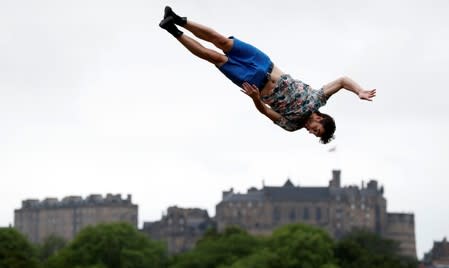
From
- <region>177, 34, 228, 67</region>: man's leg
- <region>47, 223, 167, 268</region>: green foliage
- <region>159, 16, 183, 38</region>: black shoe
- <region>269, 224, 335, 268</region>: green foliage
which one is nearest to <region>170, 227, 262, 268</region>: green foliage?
<region>47, 223, 167, 268</region>: green foliage

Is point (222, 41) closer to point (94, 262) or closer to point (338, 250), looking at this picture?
point (94, 262)

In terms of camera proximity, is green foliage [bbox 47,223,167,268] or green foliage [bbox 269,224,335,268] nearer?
green foliage [bbox 47,223,167,268]

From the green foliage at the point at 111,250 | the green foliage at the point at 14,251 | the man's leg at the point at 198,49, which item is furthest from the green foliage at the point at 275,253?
the man's leg at the point at 198,49

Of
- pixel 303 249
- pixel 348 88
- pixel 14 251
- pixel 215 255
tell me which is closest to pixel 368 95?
pixel 348 88

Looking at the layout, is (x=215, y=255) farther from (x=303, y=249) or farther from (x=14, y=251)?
(x=14, y=251)

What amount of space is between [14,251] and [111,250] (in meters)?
29.7

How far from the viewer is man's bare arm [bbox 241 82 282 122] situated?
29078 millimetres

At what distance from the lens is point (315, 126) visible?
1185 inches

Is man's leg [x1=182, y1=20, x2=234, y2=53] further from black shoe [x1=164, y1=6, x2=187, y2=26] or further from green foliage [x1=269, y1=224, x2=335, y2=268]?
green foliage [x1=269, y1=224, x2=335, y2=268]

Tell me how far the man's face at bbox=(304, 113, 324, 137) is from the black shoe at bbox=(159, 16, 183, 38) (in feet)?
9.58

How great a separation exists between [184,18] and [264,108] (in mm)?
2207

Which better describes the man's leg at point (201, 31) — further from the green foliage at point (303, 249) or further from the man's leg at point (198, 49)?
the green foliage at point (303, 249)

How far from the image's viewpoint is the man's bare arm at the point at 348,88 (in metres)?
29.1

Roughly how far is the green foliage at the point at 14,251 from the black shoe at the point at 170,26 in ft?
358
